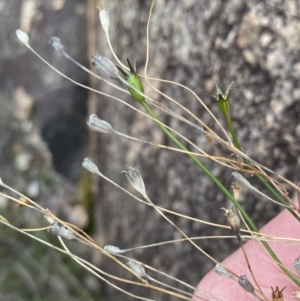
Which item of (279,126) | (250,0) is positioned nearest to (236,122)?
(279,126)

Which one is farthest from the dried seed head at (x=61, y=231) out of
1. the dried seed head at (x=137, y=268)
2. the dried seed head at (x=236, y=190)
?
the dried seed head at (x=236, y=190)

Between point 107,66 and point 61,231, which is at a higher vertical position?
point 107,66

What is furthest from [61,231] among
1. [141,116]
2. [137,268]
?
[141,116]

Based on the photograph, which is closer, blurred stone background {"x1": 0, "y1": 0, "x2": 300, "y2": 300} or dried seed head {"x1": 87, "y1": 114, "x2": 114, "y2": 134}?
dried seed head {"x1": 87, "y1": 114, "x2": 114, "y2": 134}

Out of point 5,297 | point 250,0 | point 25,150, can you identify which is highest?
point 250,0

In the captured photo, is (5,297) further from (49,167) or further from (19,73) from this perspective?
(19,73)

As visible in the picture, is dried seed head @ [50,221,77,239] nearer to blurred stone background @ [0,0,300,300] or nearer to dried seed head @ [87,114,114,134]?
dried seed head @ [87,114,114,134]

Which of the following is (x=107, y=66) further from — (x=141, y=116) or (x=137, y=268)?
(x=141, y=116)

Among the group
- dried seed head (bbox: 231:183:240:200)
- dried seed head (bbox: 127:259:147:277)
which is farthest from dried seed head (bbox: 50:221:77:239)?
dried seed head (bbox: 231:183:240:200)
